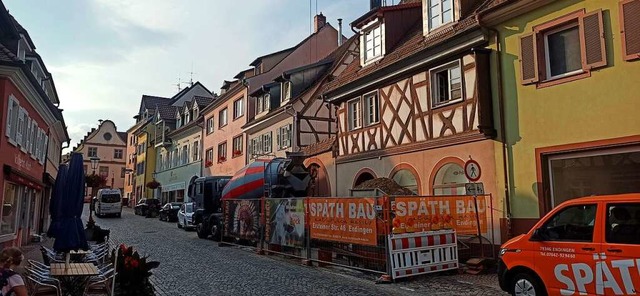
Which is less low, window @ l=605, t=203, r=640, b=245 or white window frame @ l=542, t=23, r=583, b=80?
white window frame @ l=542, t=23, r=583, b=80

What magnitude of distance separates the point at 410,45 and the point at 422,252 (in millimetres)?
7874

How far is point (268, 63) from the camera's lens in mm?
33906

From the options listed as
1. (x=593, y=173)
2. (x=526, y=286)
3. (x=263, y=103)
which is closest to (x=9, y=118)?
(x=526, y=286)

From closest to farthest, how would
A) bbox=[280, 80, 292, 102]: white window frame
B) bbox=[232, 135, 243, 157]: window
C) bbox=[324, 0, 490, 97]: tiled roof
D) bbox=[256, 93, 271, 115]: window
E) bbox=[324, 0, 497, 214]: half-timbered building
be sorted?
1. bbox=[324, 0, 497, 214]: half-timbered building
2. bbox=[324, 0, 490, 97]: tiled roof
3. bbox=[280, 80, 292, 102]: white window frame
4. bbox=[256, 93, 271, 115]: window
5. bbox=[232, 135, 243, 157]: window

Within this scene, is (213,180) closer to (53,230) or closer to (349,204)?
(349,204)

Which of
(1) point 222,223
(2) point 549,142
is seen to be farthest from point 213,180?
(2) point 549,142

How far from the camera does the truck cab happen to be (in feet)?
73.7

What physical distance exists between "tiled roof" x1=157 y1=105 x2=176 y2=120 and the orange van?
50.3 m

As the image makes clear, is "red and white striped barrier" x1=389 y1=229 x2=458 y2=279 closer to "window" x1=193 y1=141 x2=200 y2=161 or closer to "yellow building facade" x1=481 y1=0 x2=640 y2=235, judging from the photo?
"yellow building facade" x1=481 y1=0 x2=640 y2=235

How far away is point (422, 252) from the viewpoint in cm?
1112

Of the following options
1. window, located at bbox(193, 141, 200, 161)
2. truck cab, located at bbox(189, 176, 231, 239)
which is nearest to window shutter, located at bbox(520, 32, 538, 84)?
truck cab, located at bbox(189, 176, 231, 239)

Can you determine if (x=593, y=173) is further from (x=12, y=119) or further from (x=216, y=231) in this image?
(x=12, y=119)

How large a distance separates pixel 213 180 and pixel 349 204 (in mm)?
13588

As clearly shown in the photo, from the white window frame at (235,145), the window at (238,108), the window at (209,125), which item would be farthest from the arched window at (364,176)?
the window at (209,125)
